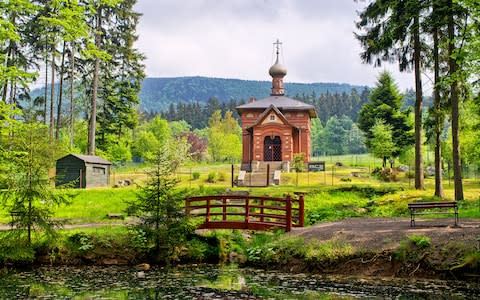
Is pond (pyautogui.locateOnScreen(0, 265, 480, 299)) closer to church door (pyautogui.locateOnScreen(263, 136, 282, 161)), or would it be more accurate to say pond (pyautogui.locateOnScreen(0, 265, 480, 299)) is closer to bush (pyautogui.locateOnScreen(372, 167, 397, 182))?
bush (pyautogui.locateOnScreen(372, 167, 397, 182))

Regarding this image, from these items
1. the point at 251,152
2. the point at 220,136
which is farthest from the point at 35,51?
the point at 220,136

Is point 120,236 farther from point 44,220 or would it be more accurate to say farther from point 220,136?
point 220,136

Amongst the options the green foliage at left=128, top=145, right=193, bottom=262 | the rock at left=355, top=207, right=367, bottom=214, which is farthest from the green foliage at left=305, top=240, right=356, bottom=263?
the rock at left=355, top=207, right=367, bottom=214

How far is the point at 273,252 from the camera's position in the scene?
15680 mm

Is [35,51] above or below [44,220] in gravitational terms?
above

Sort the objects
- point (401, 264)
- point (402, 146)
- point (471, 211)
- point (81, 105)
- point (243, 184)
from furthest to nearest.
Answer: point (81, 105) < point (402, 146) < point (243, 184) < point (471, 211) < point (401, 264)

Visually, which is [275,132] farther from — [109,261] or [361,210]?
[109,261]

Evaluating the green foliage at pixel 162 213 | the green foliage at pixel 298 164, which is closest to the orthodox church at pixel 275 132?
the green foliage at pixel 298 164

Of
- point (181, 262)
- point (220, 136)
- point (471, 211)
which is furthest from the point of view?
point (220, 136)

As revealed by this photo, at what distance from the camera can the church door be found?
149 feet

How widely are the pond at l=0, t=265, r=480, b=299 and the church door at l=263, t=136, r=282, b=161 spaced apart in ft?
100

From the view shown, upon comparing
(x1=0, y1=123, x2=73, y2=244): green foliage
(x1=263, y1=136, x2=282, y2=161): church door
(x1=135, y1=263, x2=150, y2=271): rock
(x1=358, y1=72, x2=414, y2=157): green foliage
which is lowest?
(x1=135, y1=263, x2=150, y2=271): rock

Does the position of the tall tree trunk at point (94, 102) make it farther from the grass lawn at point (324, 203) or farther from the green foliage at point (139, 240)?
→ the green foliage at point (139, 240)

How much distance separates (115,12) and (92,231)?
24.7m
